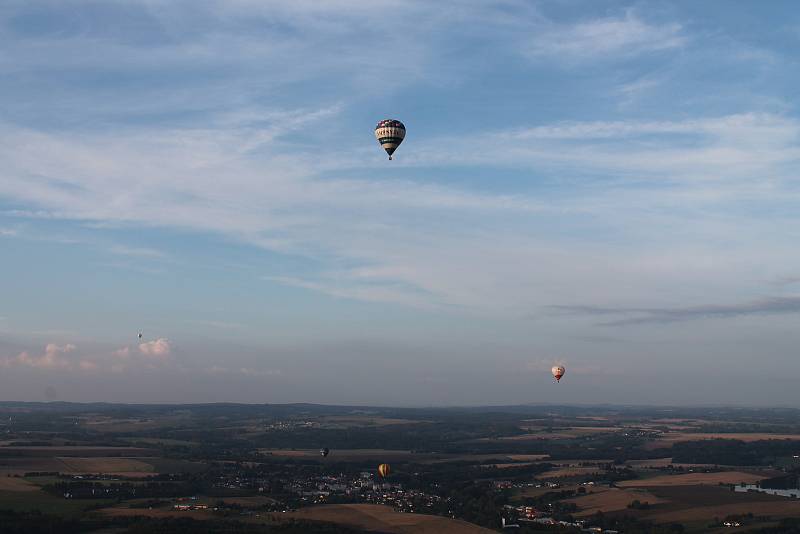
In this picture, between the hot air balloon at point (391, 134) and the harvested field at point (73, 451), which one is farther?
the harvested field at point (73, 451)

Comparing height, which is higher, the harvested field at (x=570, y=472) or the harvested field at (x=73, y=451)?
the harvested field at (x=73, y=451)

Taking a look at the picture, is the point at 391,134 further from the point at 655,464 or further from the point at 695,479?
the point at 655,464

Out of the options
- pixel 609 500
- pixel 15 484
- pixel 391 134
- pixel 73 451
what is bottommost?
pixel 609 500

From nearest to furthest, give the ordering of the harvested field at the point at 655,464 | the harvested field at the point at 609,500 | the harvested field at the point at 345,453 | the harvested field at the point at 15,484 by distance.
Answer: the harvested field at the point at 609,500 → the harvested field at the point at 15,484 → the harvested field at the point at 655,464 → the harvested field at the point at 345,453

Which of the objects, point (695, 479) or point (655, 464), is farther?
point (655, 464)

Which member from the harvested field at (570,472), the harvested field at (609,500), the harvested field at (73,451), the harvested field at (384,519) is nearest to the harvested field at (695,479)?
the harvested field at (609,500)

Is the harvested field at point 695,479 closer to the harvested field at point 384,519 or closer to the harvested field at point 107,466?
the harvested field at point 384,519

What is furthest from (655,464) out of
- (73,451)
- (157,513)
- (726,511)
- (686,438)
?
(73,451)
